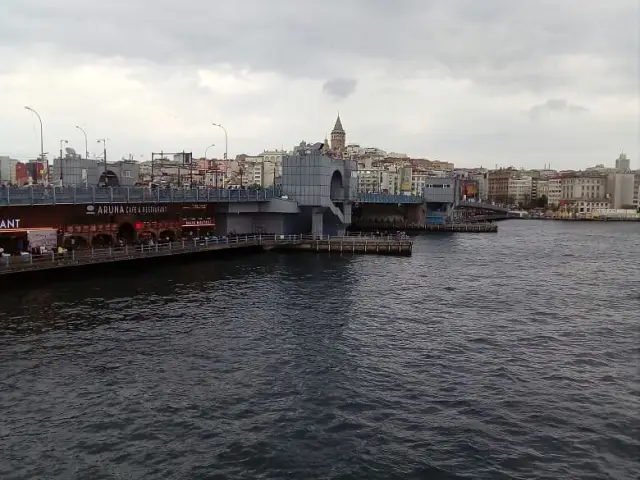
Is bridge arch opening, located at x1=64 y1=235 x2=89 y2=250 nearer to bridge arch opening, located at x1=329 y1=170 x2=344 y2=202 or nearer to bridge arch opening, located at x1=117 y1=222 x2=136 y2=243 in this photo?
bridge arch opening, located at x1=117 y1=222 x2=136 y2=243

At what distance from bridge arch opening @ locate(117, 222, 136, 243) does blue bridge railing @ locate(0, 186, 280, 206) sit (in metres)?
5.64

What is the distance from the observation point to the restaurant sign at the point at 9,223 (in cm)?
5178

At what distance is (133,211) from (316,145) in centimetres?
3023

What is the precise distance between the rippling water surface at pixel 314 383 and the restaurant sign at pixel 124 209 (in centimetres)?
1356

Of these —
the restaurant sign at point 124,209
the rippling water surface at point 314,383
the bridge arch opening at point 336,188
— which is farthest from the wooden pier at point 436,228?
the rippling water surface at point 314,383

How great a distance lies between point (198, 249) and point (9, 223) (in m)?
20.6

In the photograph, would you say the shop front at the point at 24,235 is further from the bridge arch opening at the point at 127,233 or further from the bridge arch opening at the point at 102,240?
the bridge arch opening at the point at 127,233

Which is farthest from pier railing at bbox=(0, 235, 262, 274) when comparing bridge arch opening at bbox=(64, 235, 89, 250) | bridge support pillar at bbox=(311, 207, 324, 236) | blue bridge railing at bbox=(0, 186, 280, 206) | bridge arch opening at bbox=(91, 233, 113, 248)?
bridge support pillar at bbox=(311, 207, 324, 236)

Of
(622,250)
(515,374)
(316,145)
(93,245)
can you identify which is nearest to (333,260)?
(316,145)

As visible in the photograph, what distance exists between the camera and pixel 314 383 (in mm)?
26469

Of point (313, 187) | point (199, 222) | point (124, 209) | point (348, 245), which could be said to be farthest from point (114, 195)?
point (348, 245)

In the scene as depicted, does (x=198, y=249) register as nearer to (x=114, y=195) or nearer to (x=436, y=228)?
(x=114, y=195)

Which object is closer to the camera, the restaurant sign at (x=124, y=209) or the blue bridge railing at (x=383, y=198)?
the restaurant sign at (x=124, y=209)

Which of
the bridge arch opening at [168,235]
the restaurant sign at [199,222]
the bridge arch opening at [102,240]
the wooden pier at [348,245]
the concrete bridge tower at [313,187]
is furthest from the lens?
the concrete bridge tower at [313,187]
